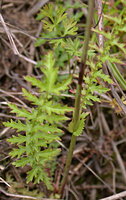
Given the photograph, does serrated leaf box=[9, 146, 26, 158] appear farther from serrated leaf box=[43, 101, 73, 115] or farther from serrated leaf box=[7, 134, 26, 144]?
serrated leaf box=[43, 101, 73, 115]

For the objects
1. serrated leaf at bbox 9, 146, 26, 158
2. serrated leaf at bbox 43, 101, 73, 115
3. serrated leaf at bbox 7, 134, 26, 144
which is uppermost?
serrated leaf at bbox 43, 101, 73, 115

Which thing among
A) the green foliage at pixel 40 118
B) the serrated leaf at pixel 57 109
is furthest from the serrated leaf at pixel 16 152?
the serrated leaf at pixel 57 109

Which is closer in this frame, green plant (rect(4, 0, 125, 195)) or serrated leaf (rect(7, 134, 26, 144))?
green plant (rect(4, 0, 125, 195))

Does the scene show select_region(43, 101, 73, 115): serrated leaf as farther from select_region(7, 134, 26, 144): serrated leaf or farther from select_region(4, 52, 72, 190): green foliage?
select_region(7, 134, 26, 144): serrated leaf

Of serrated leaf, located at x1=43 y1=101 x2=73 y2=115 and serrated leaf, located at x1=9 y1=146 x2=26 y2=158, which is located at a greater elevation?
serrated leaf, located at x1=43 y1=101 x2=73 y2=115

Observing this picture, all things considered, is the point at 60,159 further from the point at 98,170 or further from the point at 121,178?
the point at 121,178

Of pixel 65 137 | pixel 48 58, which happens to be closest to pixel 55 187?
pixel 65 137

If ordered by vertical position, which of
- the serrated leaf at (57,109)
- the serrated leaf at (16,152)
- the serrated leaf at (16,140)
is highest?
the serrated leaf at (57,109)

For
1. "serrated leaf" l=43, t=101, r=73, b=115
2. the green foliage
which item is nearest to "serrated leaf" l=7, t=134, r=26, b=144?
the green foliage

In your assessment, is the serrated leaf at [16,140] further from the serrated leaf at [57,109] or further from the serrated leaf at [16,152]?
the serrated leaf at [57,109]

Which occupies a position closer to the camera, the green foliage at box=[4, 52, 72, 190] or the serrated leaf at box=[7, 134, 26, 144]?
the green foliage at box=[4, 52, 72, 190]

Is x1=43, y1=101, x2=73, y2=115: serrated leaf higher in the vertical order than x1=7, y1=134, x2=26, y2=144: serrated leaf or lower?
higher
